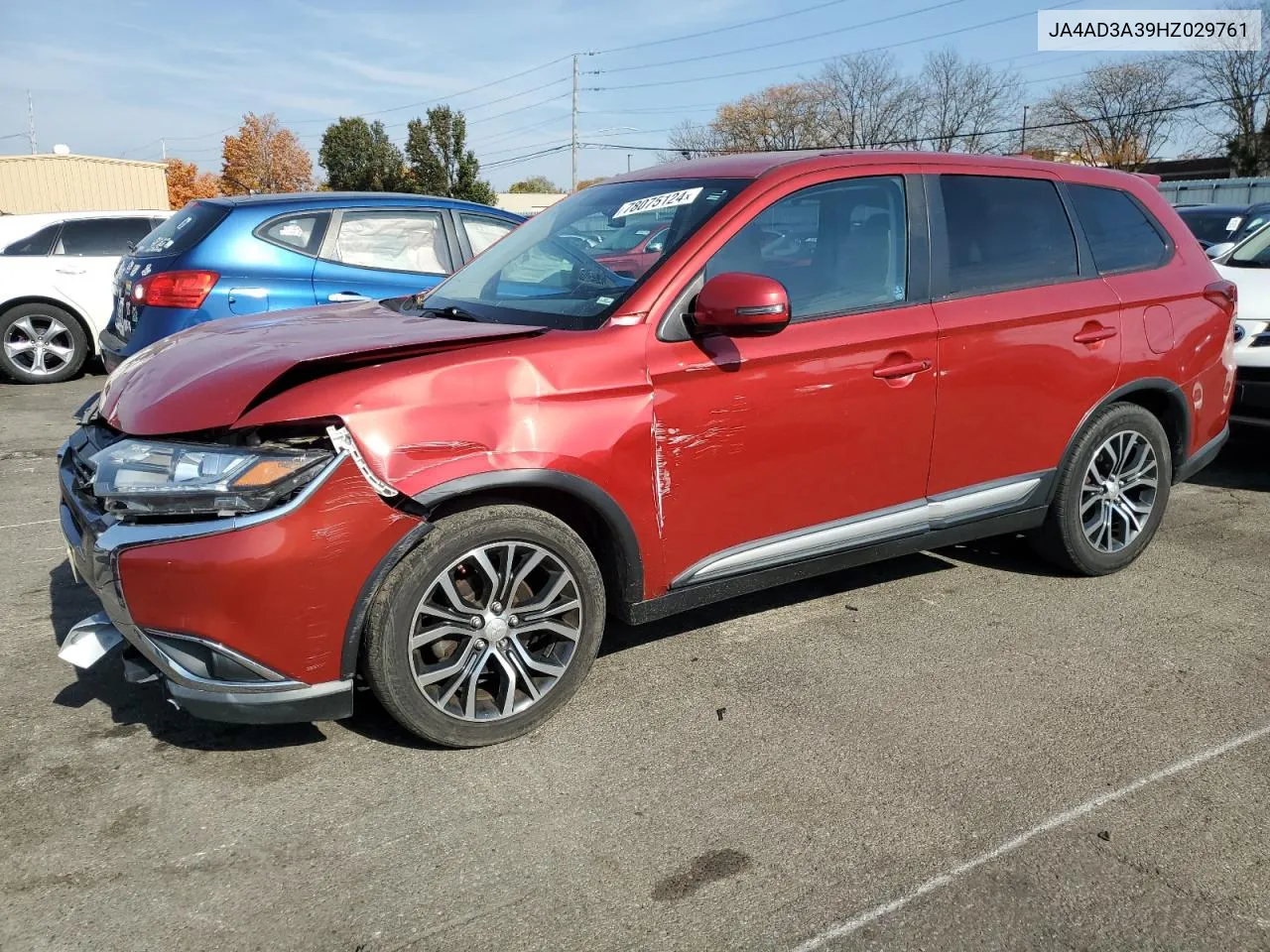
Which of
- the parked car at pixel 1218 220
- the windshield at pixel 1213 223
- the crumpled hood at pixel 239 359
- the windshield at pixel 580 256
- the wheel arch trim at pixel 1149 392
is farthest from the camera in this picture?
the windshield at pixel 1213 223

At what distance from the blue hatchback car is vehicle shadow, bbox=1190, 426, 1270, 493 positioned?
5096mm

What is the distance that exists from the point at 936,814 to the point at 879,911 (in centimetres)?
48

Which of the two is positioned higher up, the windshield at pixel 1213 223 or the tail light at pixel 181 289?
the windshield at pixel 1213 223

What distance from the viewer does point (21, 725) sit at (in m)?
3.26

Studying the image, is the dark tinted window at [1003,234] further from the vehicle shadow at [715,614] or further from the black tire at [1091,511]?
the vehicle shadow at [715,614]

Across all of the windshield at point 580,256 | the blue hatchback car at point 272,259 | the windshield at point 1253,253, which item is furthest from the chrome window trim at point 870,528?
the windshield at point 1253,253

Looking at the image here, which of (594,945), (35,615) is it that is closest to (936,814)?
(594,945)

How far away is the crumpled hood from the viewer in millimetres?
2846

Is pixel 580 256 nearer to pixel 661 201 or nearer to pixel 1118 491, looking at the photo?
pixel 661 201

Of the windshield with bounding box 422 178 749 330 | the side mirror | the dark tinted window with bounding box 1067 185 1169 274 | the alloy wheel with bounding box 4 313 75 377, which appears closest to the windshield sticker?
the windshield with bounding box 422 178 749 330

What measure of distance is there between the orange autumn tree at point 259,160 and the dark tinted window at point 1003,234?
7598 cm

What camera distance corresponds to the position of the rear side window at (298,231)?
661cm

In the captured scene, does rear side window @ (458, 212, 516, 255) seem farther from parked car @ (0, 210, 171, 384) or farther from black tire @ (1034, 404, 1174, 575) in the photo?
parked car @ (0, 210, 171, 384)

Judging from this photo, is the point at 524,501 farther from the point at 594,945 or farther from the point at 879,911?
the point at 879,911
